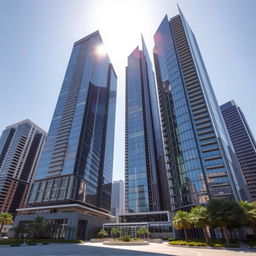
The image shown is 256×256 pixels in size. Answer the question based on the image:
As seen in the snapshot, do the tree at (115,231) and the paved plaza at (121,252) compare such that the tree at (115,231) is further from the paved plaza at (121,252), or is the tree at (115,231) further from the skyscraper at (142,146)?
the paved plaza at (121,252)

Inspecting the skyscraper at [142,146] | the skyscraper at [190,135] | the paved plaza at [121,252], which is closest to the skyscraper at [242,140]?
the skyscraper at [190,135]

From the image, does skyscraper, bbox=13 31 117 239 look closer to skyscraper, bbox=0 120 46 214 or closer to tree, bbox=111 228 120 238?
tree, bbox=111 228 120 238

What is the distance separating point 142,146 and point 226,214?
69.5m

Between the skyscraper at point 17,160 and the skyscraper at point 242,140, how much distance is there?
167278 mm

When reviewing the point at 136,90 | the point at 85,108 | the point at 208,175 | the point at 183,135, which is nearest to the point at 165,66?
the point at 136,90

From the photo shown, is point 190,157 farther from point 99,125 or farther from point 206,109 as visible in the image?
point 99,125

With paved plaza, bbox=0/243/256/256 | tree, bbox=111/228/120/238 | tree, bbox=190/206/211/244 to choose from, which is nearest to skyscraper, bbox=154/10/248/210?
tree, bbox=111/228/120/238

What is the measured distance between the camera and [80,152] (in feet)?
263

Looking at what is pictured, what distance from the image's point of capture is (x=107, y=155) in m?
116

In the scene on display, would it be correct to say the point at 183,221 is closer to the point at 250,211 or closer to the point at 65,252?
the point at 250,211

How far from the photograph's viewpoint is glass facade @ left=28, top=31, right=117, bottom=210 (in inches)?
2840

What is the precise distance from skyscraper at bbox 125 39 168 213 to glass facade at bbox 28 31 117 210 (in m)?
16.8

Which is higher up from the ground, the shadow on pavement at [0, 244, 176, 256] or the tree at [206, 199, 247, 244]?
the tree at [206, 199, 247, 244]

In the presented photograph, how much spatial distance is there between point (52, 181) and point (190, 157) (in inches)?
2366
